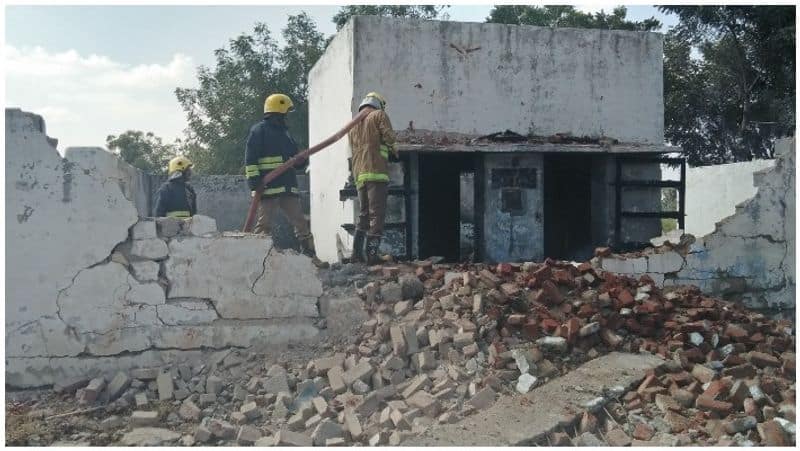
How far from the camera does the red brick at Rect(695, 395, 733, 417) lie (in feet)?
15.3

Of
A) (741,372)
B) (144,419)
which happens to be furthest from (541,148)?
(144,419)

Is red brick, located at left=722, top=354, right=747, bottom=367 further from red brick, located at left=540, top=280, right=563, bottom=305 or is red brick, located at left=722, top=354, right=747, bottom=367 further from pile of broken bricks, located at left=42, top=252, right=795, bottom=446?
red brick, located at left=540, top=280, right=563, bottom=305

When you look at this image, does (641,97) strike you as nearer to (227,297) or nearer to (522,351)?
(522,351)

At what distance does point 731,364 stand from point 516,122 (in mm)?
4789

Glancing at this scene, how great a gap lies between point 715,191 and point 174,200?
11.3m

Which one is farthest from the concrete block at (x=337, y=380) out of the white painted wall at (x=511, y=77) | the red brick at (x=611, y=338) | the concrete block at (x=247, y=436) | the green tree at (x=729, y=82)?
the green tree at (x=729, y=82)

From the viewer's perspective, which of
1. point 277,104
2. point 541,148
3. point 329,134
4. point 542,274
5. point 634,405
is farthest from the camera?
point 329,134

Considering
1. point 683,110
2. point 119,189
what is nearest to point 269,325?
point 119,189

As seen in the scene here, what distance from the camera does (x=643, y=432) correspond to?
4594 mm

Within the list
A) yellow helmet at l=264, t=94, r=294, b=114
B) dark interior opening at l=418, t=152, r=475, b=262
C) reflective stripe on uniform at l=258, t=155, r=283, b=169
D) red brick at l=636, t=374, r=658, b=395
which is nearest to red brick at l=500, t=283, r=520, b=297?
red brick at l=636, t=374, r=658, b=395

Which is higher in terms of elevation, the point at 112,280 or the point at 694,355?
the point at 112,280

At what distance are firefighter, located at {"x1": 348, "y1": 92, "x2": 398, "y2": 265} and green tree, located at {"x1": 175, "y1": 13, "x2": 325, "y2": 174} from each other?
13.0m

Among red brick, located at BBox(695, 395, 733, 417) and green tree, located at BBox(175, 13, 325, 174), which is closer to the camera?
red brick, located at BBox(695, 395, 733, 417)

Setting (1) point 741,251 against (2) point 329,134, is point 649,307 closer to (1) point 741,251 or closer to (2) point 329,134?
(1) point 741,251
